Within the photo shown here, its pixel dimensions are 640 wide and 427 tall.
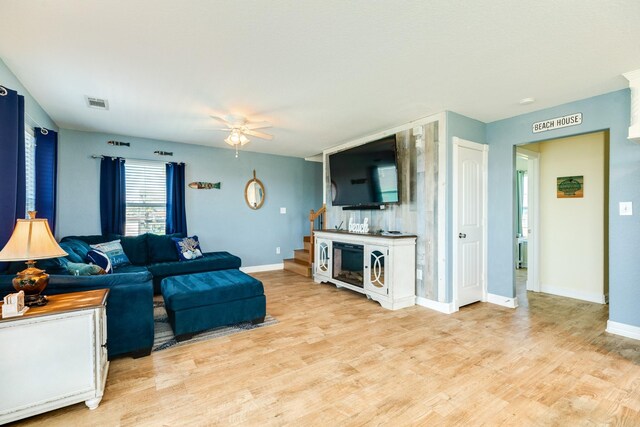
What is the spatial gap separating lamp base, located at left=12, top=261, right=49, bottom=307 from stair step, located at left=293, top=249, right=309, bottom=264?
4.21 metres

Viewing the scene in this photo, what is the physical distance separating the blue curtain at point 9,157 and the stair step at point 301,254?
13.8ft

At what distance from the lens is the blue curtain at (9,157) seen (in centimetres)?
212

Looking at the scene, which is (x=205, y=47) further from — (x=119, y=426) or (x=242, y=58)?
(x=119, y=426)

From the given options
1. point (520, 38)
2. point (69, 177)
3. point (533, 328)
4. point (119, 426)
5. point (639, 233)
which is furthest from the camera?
point (69, 177)

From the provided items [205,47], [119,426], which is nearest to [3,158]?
[205,47]

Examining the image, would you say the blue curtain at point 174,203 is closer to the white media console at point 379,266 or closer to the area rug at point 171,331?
the area rug at point 171,331

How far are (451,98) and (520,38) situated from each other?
1102 mm

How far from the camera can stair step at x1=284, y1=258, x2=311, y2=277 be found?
17.8 ft

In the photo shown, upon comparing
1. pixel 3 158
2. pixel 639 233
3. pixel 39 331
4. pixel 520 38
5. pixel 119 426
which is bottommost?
pixel 119 426

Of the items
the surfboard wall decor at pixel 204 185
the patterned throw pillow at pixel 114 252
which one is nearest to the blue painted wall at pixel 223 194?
the surfboard wall decor at pixel 204 185

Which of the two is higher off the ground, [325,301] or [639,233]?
[639,233]

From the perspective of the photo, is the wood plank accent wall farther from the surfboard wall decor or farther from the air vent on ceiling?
the air vent on ceiling

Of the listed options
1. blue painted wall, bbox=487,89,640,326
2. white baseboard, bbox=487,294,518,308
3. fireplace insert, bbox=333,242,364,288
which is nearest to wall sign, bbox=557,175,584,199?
blue painted wall, bbox=487,89,640,326

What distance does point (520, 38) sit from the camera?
201cm
